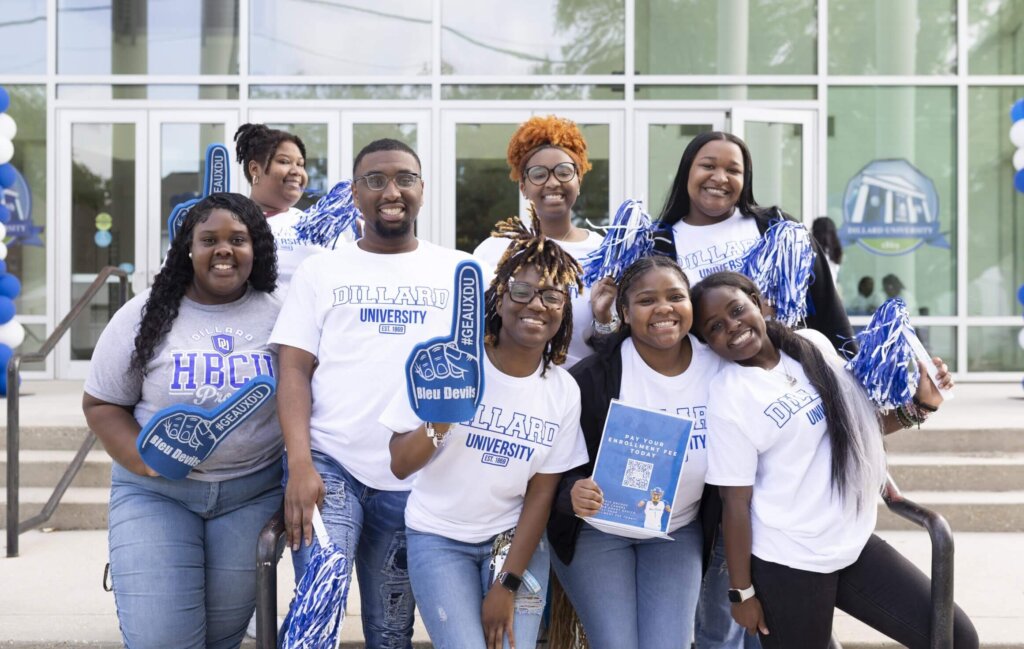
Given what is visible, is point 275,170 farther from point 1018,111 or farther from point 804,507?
point 1018,111

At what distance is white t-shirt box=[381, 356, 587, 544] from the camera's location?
8.62 feet

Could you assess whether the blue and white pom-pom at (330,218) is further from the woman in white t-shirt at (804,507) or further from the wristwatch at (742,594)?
the wristwatch at (742,594)

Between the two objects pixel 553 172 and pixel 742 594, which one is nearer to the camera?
pixel 742 594

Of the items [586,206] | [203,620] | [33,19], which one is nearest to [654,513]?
[203,620]

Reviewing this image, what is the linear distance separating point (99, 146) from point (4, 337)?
2.39 meters

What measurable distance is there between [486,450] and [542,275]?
0.54 meters

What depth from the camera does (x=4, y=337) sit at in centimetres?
768

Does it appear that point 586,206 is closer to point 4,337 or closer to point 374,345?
point 4,337

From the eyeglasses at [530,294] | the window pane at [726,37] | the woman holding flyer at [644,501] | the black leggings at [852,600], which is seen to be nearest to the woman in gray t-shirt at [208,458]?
the eyeglasses at [530,294]

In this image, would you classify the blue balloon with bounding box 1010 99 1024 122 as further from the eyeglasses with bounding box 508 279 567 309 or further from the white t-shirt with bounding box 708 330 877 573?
the eyeglasses with bounding box 508 279 567 309

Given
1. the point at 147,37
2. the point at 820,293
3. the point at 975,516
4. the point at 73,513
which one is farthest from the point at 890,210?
the point at 73,513

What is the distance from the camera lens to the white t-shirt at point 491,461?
2.63m

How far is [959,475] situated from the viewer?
568cm

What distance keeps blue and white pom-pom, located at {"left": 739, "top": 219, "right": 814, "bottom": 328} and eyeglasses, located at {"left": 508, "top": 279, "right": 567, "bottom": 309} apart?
2.42ft
